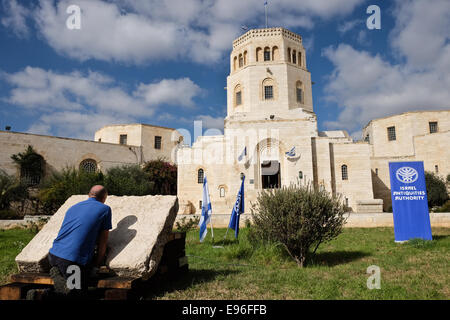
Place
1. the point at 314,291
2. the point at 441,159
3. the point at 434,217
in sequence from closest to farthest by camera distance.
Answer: the point at 314,291 < the point at 434,217 < the point at 441,159

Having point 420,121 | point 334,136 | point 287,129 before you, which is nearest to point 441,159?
point 420,121

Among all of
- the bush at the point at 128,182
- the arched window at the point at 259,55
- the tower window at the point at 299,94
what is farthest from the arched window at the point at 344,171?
the bush at the point at 128,182

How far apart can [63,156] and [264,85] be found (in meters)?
19.5

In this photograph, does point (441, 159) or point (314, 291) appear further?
point (441, 159)

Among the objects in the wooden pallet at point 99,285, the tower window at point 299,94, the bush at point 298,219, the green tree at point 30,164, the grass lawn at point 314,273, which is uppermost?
the tower window at point 299,94

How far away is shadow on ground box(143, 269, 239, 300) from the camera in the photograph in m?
3.93

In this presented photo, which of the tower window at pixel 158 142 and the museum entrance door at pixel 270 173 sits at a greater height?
the tower window at pixel 158 142

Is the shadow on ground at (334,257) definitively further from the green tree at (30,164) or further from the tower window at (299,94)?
the green tree at (30,164)

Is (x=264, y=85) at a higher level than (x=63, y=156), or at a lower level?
higher

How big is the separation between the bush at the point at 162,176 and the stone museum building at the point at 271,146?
4.04 meters

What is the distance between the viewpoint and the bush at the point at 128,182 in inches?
717

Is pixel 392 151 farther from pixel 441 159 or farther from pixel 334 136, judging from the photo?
pixel 334 136
